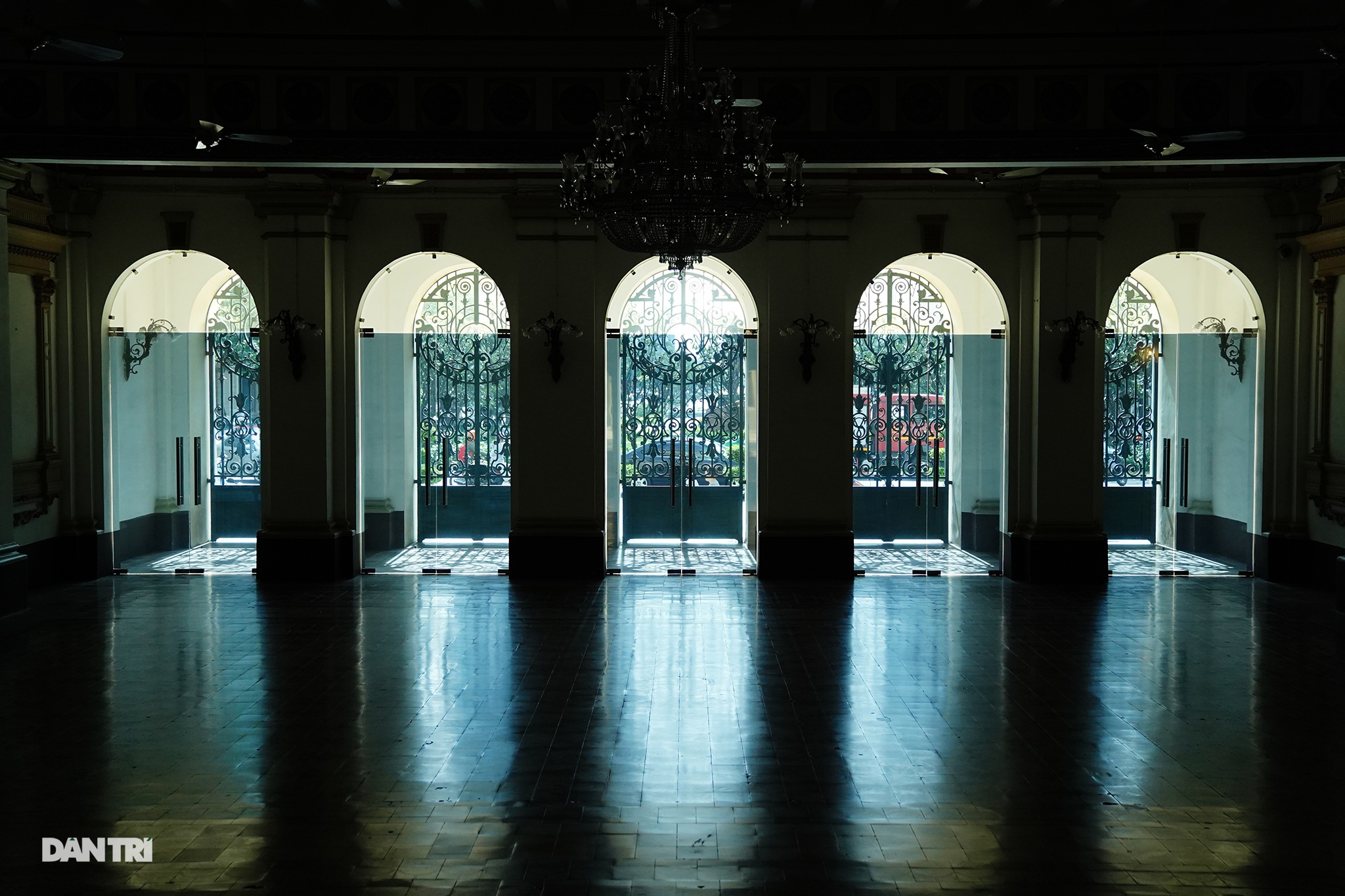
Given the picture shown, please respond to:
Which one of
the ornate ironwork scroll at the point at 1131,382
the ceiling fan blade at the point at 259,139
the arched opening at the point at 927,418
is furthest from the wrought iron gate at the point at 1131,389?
the ceiling fan blade at the point at 259,139

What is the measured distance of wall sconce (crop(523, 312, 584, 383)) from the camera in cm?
1173

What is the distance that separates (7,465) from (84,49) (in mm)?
4788

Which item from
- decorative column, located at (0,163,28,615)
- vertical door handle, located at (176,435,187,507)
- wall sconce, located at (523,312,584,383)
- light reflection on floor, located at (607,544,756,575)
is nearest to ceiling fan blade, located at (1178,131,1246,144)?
wall sconce, located at (523,312,584,383)

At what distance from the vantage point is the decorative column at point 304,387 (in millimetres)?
11727

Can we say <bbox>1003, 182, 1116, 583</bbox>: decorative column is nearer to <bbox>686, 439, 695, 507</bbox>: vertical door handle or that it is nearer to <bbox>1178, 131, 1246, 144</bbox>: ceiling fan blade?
<bbox>686, 439, 695, 507</bbox>: vertical door handle

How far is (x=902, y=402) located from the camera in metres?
12.6

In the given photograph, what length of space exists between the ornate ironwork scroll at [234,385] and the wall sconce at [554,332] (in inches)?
127

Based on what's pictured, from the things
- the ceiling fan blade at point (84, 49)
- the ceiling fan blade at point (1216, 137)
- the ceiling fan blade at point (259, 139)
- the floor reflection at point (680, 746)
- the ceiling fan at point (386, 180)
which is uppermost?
the ceiling fan at point (386, 180)

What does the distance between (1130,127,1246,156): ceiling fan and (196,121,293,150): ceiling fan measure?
228 inches

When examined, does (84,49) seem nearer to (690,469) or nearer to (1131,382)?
(690,469)

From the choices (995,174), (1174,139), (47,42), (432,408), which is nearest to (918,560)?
(995,174)

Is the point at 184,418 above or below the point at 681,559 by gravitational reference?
above

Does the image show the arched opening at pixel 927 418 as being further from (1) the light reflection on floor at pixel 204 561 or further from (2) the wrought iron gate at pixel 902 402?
(1) the light reflection on floor at pixel 204 561

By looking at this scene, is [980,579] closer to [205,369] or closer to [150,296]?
[205,369]
